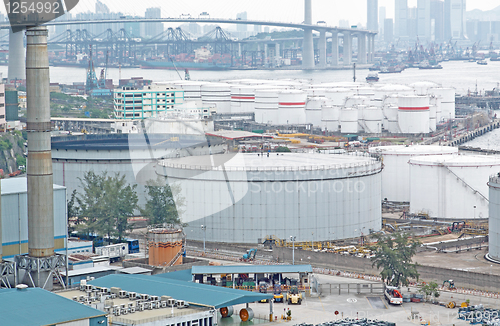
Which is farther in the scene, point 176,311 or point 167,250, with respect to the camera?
point 167,250

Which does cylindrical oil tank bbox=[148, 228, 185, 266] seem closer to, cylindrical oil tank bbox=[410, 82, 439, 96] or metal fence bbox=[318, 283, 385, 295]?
metal fence bbox=[318, 283, 385, 295]

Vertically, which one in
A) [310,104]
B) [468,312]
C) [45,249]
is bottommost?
[468,312]

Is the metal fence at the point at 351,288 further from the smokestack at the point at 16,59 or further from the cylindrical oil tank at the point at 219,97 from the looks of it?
the smokestack at the point at 16,59

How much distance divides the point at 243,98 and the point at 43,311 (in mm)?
75739

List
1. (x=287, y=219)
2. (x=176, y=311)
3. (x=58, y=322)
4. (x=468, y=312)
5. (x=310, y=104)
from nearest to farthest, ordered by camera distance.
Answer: (x=58, y=322)
(x=176, y=311)
(x=468, y=312)
(x=287, y=219)
(x=310, y=104)

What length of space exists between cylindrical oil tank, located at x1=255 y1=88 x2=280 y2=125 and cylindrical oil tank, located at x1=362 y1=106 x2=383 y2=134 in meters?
12.2

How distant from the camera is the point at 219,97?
97.4 metres

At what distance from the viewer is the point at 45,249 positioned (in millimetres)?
26141

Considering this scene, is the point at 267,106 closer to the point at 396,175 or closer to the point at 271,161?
the point at 396,175

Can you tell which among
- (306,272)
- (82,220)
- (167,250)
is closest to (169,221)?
(82,220)

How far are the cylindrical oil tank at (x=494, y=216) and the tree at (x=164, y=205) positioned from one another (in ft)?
44.3

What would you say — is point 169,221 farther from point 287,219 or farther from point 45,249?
point 45,249

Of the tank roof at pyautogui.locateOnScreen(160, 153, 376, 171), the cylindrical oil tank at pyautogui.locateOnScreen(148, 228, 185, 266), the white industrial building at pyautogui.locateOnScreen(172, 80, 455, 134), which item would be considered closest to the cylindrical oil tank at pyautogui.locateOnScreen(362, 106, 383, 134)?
the white industrial building at pyautogui.locateOnScreen(172, 80, 455, 134)

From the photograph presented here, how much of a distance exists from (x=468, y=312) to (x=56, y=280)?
1304 cm
